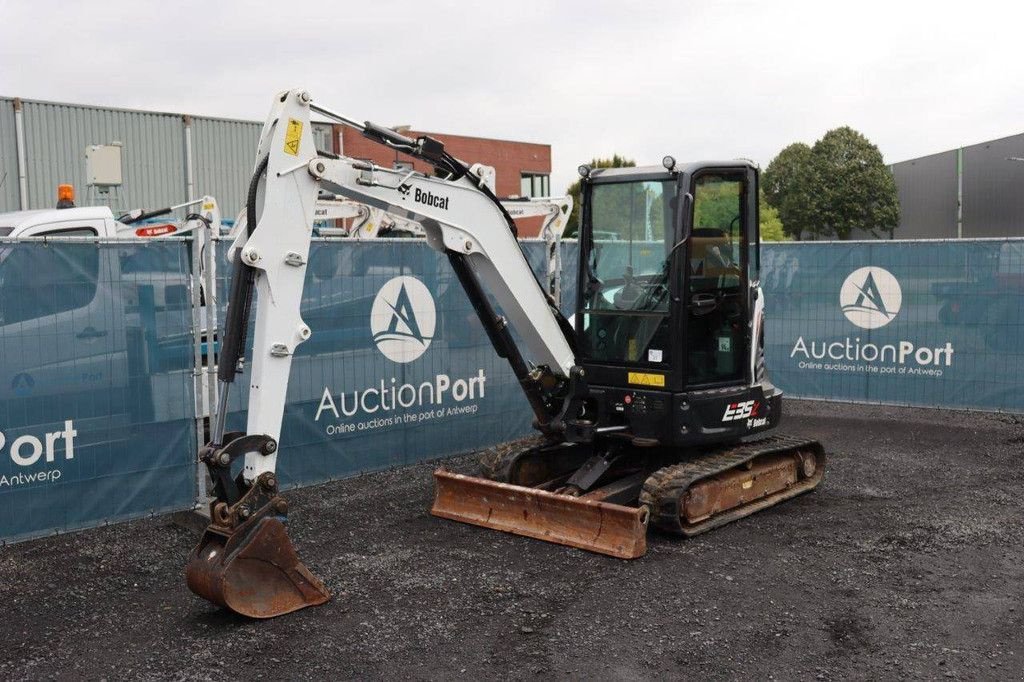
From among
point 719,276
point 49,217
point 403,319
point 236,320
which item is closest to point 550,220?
point 403,319

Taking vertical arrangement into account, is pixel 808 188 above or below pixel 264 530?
above

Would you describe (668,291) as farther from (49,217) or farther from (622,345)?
(49,217)

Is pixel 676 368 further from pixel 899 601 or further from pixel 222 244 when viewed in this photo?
pixel 222 244

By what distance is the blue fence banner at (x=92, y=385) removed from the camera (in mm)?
7199

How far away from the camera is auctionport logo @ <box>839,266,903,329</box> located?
12688mm

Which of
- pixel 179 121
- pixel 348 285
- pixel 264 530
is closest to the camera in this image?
pixel 264 530

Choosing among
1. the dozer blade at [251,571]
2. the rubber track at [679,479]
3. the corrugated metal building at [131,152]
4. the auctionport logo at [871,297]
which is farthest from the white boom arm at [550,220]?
the corrugated metal building at [131,152]

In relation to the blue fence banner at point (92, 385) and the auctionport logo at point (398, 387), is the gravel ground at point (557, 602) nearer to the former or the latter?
the blue fence banner at point (92, 385)

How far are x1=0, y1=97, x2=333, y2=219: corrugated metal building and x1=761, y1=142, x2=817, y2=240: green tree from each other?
27.7 m

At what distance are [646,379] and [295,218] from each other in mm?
3078

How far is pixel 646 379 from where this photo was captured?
7699 mm

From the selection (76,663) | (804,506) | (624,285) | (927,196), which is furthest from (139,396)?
(927,196)

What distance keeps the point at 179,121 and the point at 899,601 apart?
92.3 ft

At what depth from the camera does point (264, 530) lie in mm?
5715
